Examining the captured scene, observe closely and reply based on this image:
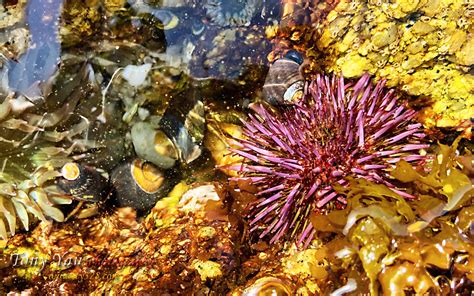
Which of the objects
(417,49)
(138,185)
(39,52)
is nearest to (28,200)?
(138,185)

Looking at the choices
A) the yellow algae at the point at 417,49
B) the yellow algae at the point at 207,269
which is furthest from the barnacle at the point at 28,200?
the yellow algae at the point at 417,49

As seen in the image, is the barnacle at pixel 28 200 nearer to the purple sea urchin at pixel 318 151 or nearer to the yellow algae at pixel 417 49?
the purple sea urchin at pixel 318 151

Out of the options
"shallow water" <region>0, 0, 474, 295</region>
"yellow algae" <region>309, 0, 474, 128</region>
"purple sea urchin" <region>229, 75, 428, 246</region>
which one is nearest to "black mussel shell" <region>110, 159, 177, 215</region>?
"shallow water" <region>0, 0, 474, 295</region>

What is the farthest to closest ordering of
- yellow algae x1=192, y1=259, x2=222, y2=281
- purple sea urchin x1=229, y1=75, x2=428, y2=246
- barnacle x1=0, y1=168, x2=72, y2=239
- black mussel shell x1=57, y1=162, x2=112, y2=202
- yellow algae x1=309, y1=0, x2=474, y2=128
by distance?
black mussel shell x1=57, y1=162, x2=112, y2=202 → barnacle x1=0, y1=168, x2=72, y2=239 → yellow algae x1=309, y1=0, x2=474, y2=128 → purple sea urchin x1=229, y1=75, x2=428, y2=246 → yellow algae x1=192, y1=259, x2=222, y2=281

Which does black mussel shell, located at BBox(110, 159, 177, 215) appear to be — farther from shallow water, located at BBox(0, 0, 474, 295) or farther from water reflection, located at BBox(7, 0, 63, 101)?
water reflection, located at BBox(7, 0, 63, 101)

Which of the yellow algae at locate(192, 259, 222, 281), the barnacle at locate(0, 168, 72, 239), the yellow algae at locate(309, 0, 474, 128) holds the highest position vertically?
the yellow algae at locate(309, 0, 474, 128)

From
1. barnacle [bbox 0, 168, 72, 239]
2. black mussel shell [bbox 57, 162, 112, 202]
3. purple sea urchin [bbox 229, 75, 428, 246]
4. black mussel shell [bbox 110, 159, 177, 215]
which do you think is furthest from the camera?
black mussel shell [bbox 110, 159, 177, 215]

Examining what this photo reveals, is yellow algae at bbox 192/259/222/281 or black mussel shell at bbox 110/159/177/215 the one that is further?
black mussel shell at bbox 110/159/177/215

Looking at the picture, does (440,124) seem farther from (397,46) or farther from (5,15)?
(5,15)
